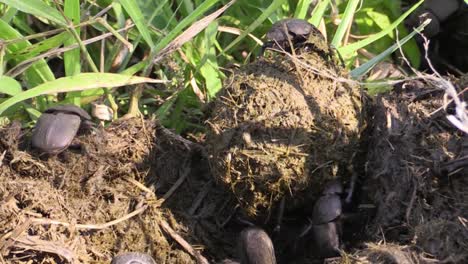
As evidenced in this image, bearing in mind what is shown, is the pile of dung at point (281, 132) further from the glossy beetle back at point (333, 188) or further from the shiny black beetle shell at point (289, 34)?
the shiny black beetle shell at point (289, 34)

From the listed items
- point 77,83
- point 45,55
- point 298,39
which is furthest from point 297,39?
point 45,55

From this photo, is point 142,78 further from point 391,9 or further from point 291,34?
point 391,9

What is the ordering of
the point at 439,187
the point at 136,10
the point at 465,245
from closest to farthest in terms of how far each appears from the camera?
the point at 465,245 < the point at 439,187 < the point at 136,10

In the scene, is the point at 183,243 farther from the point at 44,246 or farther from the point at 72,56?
the point at 72,56

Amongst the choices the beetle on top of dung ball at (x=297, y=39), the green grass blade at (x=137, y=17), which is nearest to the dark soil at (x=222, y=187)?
the beetle on top of dung ball at (x=297, y=39)

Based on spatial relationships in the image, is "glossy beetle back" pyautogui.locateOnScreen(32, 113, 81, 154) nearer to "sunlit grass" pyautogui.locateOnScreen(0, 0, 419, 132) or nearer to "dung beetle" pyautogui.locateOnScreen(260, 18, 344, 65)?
"sunlit grass" pyautogui.locateOnScreen(0, 0, 419, 132)

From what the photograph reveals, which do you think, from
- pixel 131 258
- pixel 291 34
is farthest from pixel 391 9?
pixel 131 258
